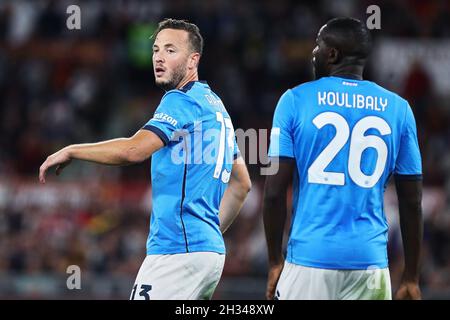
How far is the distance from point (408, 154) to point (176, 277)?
59.8 inches

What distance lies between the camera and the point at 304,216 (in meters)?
5.54

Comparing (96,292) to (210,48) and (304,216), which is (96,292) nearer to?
(210,48)

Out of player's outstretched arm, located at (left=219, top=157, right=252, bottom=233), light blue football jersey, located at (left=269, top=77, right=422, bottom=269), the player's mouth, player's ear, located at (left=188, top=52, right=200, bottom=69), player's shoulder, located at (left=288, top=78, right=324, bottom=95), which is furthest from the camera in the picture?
player's outstretched arm, located at (left=219, top=157, right=252, bottom=233)

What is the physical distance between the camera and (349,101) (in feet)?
18.3

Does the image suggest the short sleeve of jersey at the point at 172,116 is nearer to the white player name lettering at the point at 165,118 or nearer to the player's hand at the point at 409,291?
the white player name lettering at the point at 165,118

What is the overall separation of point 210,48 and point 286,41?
1.62 meters

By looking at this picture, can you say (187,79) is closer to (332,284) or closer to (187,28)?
(187,28)

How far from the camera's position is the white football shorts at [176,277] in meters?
5.88

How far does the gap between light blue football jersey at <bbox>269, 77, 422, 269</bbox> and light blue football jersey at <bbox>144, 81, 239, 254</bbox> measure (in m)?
0.61

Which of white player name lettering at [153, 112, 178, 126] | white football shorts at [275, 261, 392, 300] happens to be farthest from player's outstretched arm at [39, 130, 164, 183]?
white football shorts at [275, 261, 392, 300]

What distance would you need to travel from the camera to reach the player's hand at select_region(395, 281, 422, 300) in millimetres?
5629

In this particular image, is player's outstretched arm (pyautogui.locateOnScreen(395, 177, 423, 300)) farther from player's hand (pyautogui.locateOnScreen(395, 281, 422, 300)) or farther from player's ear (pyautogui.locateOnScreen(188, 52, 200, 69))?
player's ear (pyautogui.locateOnScreen(188, 52, 200, 69))
